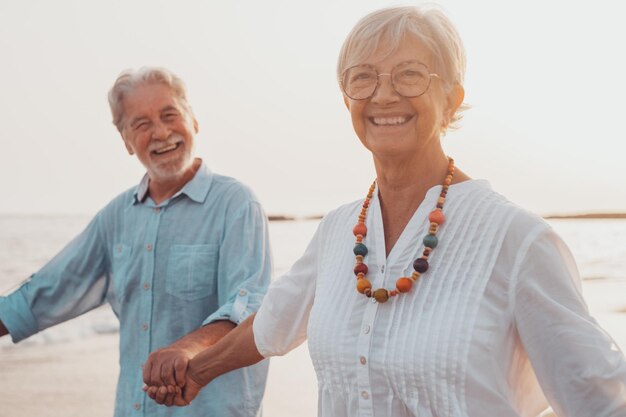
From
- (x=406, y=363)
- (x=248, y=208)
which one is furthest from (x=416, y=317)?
(x=248, y=208)

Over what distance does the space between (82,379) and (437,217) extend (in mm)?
6085

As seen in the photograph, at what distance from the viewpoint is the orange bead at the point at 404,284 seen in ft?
6.14

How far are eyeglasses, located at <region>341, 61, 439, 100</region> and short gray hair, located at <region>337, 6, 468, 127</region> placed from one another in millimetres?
23

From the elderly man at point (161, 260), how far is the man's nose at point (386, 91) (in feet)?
3.41

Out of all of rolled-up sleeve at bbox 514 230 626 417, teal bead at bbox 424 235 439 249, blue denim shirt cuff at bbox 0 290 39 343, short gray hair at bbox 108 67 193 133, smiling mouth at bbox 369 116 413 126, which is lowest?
blue denim shirt cuff at bbox 0 290 39 343

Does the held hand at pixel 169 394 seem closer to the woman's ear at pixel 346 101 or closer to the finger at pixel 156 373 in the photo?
the finger at pixel 156 373

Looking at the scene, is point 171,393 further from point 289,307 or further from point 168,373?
point 289,307

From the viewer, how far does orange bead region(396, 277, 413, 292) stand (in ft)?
6.14

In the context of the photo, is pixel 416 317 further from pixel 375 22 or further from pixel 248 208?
pixel 248 208

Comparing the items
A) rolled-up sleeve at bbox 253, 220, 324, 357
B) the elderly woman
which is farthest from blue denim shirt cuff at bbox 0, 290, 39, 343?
the elderly woman

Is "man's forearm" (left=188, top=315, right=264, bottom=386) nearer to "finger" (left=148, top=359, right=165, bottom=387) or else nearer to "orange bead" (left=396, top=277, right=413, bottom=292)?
"finger" (left=148, top=359, right=165, bottom=387)

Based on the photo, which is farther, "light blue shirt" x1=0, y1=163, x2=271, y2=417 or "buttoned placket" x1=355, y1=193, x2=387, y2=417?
"light blue shirt" x1=0, y1=163, x2=271, y2=417

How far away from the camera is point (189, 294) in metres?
3.00

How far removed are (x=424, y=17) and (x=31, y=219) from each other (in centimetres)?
2594
